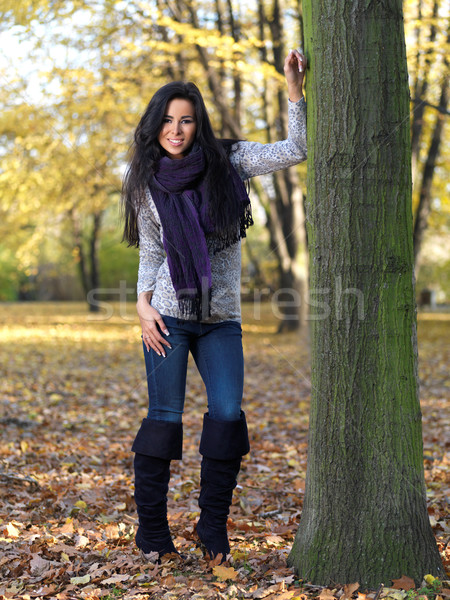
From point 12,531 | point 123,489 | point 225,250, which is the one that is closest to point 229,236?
point 225,250

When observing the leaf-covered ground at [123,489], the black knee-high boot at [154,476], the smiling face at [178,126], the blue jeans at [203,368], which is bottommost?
the leaf-covered ground at [123,489]

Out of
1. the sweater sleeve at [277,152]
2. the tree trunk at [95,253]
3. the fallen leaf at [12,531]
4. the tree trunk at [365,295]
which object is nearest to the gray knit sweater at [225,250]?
the sweater sleeve at [277,152]

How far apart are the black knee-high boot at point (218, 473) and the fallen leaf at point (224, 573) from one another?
12cm

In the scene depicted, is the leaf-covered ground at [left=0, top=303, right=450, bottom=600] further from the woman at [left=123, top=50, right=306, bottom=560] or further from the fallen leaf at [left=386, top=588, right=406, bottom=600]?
the woman at [left=123, top=50, right=306, bottom=560]

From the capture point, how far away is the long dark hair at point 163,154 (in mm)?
2455

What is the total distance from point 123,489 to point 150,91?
9.13 metres

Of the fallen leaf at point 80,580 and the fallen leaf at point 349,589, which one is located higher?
the fallen leaf at point 349,589

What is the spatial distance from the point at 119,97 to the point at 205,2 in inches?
91.0

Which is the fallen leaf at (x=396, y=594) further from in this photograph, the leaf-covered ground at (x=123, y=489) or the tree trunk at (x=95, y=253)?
the tree trunk at (x=95, y=253)

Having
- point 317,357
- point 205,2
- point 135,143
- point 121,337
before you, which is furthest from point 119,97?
point 317,357

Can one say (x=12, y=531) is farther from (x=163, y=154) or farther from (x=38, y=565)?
(x=163, y=154)

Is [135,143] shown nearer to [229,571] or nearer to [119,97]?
[229,571]

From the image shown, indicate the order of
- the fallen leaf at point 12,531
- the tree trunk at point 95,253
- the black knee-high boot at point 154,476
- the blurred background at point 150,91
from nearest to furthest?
the black knee-high boot at point 154,476, the fallen leaf at point 12,531, the blurred background at point 150,91, the tree trunk at point 95,253

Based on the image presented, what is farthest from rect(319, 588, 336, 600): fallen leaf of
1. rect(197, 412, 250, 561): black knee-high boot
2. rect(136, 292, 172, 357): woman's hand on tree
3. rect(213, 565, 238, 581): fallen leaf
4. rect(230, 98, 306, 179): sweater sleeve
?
rect(230, 98, 306, 179): sweater sleeve
